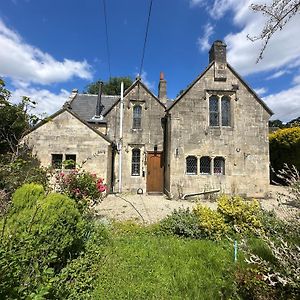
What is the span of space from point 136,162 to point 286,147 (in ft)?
42.5

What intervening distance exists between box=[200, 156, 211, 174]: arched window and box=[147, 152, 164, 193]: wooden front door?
2.91m

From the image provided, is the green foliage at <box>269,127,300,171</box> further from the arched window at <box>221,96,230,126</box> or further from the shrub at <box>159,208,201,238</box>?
the shrub at <box>159,208,201,238</box>

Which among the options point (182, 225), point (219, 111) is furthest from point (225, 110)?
point (182, 225)

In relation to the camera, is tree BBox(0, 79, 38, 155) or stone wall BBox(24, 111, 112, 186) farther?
stone wall BBox(24, 111, 112, 186)

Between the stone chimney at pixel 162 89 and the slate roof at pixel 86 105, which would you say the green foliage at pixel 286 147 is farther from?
the slate roof at pixel 86 105

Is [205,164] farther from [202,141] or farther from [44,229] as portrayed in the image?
[44,229]

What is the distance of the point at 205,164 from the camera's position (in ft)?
51.4

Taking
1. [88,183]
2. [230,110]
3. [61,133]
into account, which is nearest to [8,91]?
[61,133]

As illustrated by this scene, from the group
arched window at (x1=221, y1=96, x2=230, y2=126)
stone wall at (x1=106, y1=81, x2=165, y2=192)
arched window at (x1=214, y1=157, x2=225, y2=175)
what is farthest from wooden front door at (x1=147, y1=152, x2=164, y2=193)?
arched window at (x1=221, y1=96, x2=230, y2=126)

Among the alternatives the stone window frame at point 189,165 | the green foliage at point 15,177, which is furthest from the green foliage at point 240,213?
the stone window frame at point 189,165

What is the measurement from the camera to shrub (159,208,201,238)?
7.35m

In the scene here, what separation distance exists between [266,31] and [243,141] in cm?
1289

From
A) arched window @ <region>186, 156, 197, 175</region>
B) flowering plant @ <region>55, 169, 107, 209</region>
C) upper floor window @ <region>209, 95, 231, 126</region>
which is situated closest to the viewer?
flowering plant @ <region>55, 169, 107, 209</region>

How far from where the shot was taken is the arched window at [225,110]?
1595 cm
